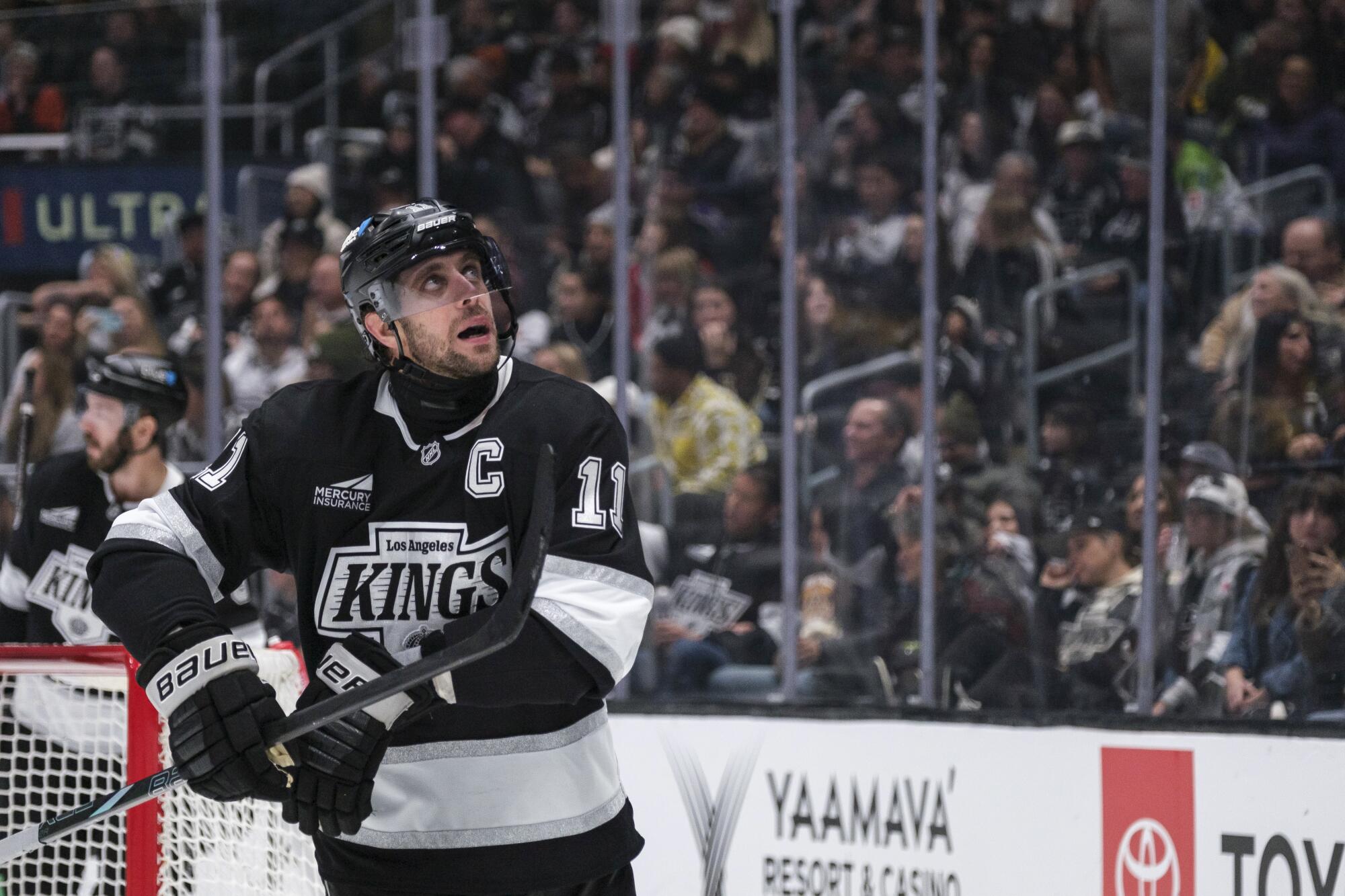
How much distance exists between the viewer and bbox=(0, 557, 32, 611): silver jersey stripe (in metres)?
3.26

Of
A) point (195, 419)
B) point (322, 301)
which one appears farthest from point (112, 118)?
point (195, 419)

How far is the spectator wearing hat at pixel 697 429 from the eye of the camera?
395 centimetres

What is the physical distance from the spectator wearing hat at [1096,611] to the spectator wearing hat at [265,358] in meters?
1.97

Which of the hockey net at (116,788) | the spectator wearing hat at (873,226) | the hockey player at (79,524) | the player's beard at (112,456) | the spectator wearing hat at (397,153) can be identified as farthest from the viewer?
the spectator wearing hat at (397,153)

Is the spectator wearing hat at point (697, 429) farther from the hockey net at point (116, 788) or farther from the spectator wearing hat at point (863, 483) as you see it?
the hockey net at point (116, 788)

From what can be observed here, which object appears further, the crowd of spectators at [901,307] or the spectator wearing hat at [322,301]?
the spectator wearing hat at [322,301]

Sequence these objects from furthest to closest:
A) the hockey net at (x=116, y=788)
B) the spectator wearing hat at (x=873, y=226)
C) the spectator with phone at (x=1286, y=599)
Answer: the spectator wearing hat at (x=873, y=226) < the spectator with phone at (x=1286, y=599) < the hockey net at (x=116, y=788)

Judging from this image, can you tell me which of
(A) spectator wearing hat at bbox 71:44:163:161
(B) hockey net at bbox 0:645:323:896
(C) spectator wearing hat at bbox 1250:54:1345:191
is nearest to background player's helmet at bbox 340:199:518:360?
(B) hockey net at bbox 0:645:323:896

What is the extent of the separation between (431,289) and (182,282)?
2599 mm

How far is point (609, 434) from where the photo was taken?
1845 millimetres

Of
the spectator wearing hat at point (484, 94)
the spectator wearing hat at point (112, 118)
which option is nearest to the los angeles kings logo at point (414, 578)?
the spectator wearing hat at point (484, 94)

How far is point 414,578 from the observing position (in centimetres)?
180

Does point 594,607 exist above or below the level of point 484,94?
below

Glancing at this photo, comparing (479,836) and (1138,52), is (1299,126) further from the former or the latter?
(479,836)
